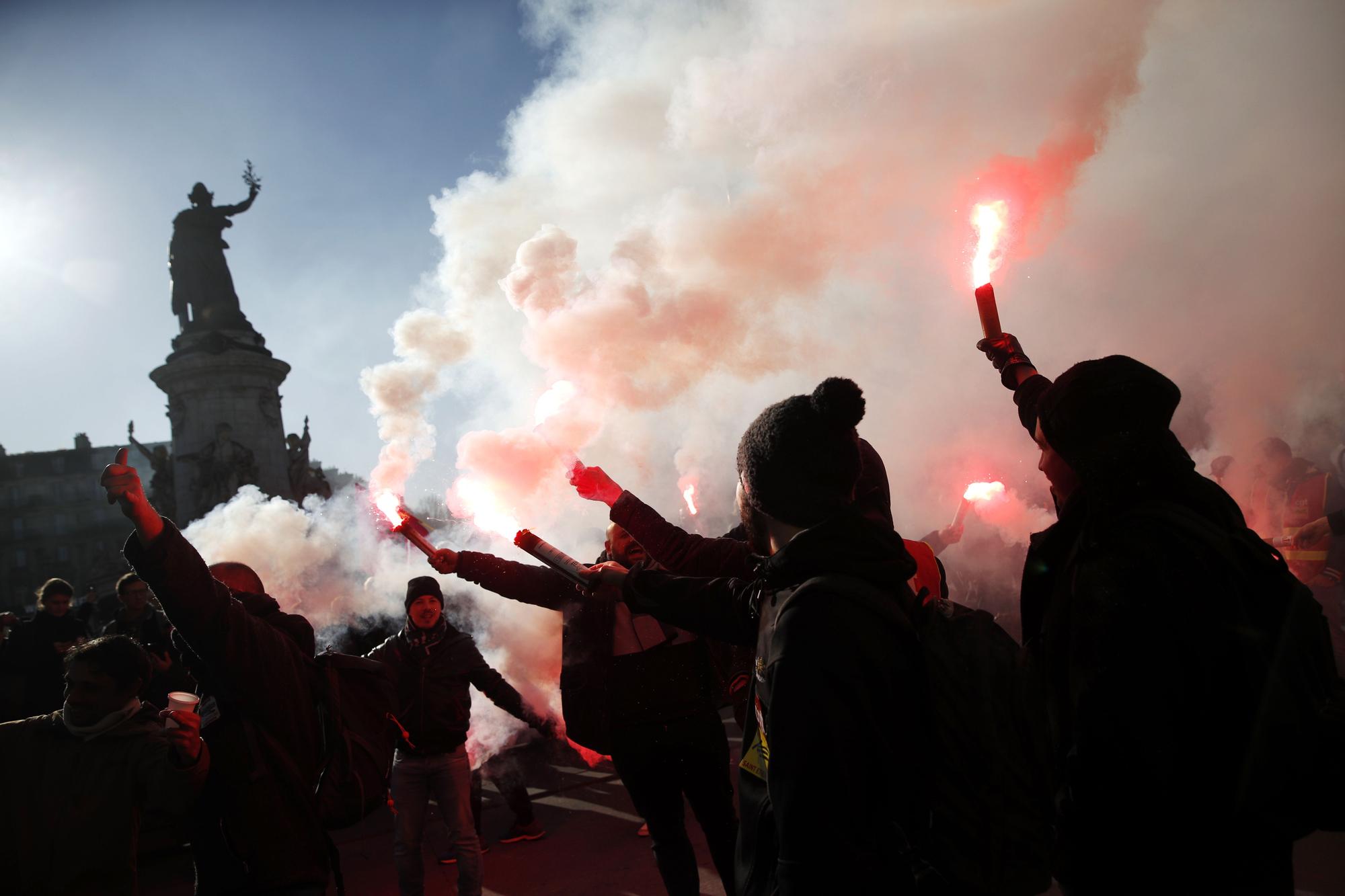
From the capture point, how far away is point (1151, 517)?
Result: 1.43 meters

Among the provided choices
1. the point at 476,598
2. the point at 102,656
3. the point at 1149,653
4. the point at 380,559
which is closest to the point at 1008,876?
the point at 1149,653

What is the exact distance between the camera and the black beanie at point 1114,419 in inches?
60.7

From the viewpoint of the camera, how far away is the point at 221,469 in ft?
46.0

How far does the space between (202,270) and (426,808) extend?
16134mm

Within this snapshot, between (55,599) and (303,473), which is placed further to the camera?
(303,473)

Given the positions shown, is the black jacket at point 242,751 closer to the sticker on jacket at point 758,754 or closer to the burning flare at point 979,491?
the sticker on jacket at point 758,754

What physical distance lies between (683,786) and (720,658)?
0.58 meters

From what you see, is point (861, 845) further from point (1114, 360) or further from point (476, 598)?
point (476, 598)

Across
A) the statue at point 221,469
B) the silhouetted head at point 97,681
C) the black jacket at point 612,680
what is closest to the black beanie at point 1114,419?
the black jacket at point 612,680

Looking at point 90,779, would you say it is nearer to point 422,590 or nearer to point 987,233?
point 422,590

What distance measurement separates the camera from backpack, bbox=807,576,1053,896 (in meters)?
1.44

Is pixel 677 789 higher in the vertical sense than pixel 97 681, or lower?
lower

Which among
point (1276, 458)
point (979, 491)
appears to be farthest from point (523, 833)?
point (1276, 458)

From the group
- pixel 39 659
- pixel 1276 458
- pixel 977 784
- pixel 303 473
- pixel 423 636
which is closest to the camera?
pixel 977 784
